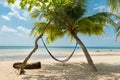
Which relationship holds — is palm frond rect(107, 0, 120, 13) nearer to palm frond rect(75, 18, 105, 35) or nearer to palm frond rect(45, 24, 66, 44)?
palm frond rect(75, 18, 105, 35)

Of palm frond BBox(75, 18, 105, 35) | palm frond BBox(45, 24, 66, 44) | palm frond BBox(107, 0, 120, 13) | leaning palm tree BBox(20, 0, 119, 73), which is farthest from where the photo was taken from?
palm frond BBox(45, 24, 66, 44)

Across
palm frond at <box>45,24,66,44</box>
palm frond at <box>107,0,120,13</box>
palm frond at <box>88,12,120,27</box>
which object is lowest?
palm frond at <box>45,24,66,44</box>

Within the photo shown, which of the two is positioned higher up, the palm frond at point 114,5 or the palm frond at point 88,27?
the palm frond at point 114,5

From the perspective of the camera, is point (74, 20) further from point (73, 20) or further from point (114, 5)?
point (114, 5)

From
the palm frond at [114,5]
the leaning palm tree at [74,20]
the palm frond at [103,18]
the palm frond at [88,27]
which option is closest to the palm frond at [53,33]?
the leaning palm tree at [74,20]

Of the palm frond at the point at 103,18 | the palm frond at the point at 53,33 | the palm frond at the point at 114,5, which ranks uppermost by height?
the palm frond at the point at 114,5

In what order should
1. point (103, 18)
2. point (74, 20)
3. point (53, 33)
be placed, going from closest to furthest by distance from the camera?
1. point (103, 18)
2. point (74, 20)
3. point (53, 33)

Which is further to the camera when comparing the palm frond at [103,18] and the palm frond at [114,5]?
the palm frond at [103,18]

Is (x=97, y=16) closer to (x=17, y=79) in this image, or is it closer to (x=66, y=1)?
(x=66, y=1)

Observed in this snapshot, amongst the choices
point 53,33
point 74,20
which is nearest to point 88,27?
point 74,20

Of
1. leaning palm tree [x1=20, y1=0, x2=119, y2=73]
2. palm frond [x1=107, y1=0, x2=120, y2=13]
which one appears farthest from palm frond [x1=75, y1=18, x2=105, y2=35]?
palm frond [x1=107, y1=0, x2=120, y2=13]

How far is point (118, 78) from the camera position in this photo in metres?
9.16

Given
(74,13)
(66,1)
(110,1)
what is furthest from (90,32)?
(66,1)

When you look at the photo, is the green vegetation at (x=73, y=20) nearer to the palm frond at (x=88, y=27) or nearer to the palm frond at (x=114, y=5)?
the palm frond at (x=88, y=27)
